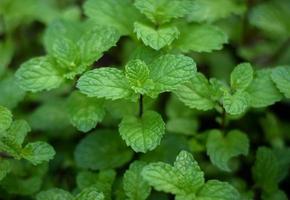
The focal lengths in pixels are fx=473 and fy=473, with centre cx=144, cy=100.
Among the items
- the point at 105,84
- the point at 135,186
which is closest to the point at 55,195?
the point at 135,186

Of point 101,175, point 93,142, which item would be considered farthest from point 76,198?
point 93,142

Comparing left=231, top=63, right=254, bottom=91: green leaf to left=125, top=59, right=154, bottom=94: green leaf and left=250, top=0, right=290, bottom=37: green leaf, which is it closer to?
left=125, top=59, right=154, bottom=94: green leaf

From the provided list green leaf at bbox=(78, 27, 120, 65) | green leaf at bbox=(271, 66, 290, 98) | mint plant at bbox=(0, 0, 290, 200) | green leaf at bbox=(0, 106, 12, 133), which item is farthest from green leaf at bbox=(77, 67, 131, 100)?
green leaf at bbox=(271, 66, 290, 98)

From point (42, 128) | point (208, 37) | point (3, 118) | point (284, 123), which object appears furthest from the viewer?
point (284, 123)

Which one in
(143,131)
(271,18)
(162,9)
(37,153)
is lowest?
(37,153)

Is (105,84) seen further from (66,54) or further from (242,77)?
(242,77)

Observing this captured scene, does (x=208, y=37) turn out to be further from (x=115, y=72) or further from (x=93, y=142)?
(x=93, y=142)

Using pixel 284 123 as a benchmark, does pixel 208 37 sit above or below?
above
